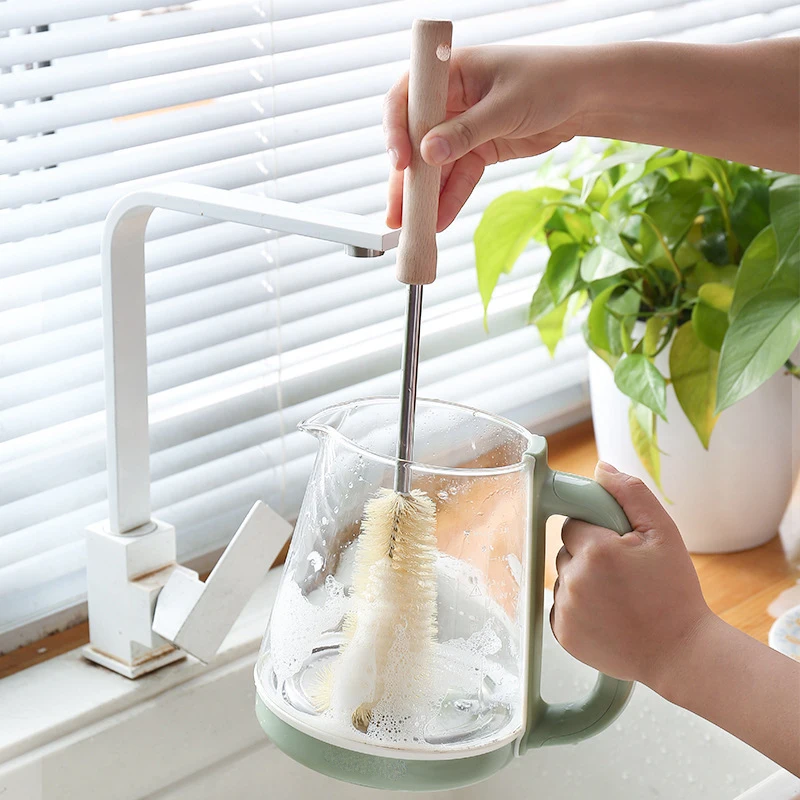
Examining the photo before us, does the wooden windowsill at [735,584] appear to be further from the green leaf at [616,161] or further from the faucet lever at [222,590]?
the green leaf at [616,161]

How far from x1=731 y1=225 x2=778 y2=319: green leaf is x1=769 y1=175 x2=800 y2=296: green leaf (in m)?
0.01

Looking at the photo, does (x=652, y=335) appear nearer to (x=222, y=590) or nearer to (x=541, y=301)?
(x=541, y=301)

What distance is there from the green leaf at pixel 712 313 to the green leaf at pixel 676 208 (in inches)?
2.3

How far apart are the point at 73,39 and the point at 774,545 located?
2.38 ft

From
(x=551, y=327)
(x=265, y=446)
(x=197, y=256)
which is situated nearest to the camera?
(x=197, y=256)

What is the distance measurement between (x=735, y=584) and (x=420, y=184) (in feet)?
1.92

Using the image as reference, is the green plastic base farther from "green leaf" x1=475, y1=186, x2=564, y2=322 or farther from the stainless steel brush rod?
"green leaf" x1=475, y1=186, x2=564, y2=322

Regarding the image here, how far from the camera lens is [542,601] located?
1.74 feet

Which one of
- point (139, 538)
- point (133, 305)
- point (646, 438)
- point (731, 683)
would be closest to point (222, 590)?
point (139, 538)

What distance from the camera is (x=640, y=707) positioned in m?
0.81

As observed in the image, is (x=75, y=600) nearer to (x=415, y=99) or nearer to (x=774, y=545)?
(x=415, y=99)

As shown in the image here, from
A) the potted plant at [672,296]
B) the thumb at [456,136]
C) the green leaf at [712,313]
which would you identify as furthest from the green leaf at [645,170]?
the thumb at [456,136]

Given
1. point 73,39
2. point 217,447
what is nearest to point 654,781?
point 217,447

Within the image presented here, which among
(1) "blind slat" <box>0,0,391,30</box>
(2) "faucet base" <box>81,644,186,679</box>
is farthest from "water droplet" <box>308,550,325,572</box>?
(1) "blind slat" <box>0,0,391,30</box>
